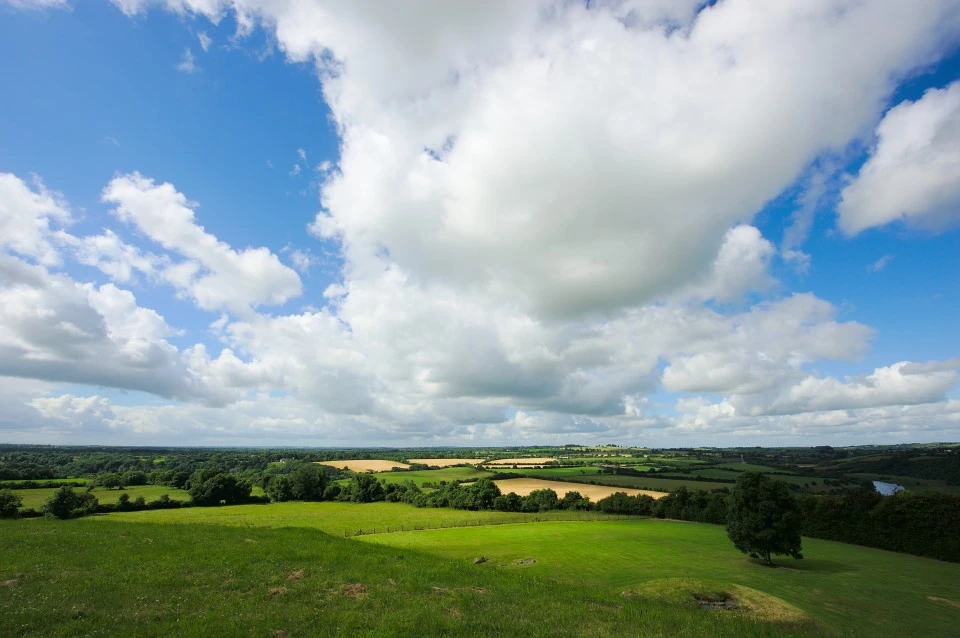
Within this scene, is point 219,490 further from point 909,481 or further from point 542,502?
point 909,481

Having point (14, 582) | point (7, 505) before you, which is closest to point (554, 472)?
point (7, 505)

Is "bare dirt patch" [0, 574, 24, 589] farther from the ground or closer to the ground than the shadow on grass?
farther from the ground

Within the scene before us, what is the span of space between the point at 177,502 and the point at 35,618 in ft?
309

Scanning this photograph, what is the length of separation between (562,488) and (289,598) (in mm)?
110672

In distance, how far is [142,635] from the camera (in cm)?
1697

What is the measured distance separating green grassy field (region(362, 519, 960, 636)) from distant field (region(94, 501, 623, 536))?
9.35 meters

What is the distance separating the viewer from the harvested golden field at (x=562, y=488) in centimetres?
11162

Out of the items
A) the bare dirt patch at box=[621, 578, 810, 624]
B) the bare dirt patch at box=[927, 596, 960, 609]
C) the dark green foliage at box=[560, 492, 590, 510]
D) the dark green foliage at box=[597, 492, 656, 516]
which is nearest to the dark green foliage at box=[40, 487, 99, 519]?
the bare dirt patch at box=[621, 578, 810, 624]

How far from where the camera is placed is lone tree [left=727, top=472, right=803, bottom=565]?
44.2m

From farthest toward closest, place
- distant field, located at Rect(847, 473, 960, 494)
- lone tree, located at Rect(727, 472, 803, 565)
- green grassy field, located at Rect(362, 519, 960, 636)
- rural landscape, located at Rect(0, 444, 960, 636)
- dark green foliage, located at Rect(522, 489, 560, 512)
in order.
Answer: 1. distant field, located at Rect(847, 473, 960, 494)
2. dark green foliage, located at Rect(522, 489, 560, 512)
3. lone tree, located at Rect(727, 472, 803, 565)
4. green grassy field, located at Rect(362, 519, 960, 636)
5. rural landscape, located at Rect(0, 444, 960, 636)

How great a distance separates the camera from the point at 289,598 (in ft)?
74.9

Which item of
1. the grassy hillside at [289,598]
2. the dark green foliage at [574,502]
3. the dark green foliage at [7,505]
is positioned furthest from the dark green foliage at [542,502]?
the dark green foliage at [7,505]

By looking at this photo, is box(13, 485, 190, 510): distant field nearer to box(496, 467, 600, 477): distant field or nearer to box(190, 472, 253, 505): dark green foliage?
box(190, 472, 253, 505): dark green foliage

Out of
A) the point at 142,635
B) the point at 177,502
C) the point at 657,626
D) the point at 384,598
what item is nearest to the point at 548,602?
the point at 657,626
